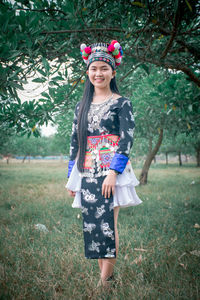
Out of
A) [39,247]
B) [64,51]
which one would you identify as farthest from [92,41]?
[39,247]

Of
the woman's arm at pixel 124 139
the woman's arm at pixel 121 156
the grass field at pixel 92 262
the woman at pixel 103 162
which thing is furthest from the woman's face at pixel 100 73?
the grass field at pixel 92 262

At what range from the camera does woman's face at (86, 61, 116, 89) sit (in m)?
2.16

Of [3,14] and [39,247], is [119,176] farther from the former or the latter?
[39,247]

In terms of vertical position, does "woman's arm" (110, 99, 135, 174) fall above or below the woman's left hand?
above

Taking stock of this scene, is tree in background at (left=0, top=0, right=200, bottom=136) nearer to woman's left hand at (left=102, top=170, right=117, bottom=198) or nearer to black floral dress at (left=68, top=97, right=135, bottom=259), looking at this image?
black floral dress at (left=68, top=97, right=135, bottom=259)

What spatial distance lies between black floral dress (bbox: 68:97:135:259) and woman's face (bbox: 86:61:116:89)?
0.21 meters

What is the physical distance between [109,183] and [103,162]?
Result: 26 centimetres

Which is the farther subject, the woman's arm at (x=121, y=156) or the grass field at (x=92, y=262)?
the grass field at (x=92, y=262)

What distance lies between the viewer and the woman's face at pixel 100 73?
216 cm

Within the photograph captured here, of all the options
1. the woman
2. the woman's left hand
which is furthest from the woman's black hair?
the woman's left hand

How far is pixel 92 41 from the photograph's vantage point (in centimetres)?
256

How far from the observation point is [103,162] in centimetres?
209

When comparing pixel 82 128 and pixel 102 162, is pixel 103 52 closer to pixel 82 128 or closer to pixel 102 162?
pixel 82 128

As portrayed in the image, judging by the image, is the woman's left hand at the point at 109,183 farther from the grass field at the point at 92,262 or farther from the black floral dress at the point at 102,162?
the grass field at the point at 92,262
